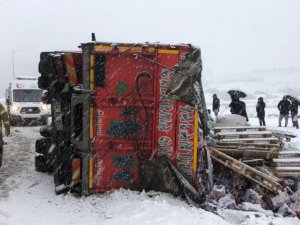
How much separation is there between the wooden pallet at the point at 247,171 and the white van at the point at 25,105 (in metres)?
13.6

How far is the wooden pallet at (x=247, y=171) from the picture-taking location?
761 centimetres

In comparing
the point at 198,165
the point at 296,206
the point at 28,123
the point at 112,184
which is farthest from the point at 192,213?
the point at 28,123

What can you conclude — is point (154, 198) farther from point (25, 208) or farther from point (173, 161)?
point (25, 208)

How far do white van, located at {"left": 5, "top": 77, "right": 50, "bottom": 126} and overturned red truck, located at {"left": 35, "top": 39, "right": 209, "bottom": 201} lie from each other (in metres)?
13.7

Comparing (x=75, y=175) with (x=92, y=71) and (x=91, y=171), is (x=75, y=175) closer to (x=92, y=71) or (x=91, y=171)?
(x=91, y=171)

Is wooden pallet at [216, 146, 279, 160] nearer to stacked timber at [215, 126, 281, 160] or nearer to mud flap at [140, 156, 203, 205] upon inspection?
stacked timber at [215, 126, 281, 160]

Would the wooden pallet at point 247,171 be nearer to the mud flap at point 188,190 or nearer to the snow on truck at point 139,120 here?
the snow on truck at point 139,120

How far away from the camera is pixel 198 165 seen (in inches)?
284

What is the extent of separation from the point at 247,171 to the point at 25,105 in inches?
595

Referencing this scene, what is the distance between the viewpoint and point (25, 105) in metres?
→ 20.4

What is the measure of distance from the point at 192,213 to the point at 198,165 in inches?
48.8

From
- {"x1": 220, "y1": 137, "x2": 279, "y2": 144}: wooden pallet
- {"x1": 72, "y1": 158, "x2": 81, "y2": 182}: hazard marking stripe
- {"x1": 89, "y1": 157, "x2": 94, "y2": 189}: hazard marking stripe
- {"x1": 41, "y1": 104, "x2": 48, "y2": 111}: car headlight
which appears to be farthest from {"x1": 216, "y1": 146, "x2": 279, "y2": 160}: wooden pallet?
{"x1": 41, "y1": 104, "x2": 48, "y2": 111}: car headlight

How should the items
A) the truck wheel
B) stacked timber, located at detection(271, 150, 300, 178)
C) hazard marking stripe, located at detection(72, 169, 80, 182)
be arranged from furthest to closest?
the truck wheel
stacked timber, located at detection(271, 150, 300, 178)
hazard marking stripe, located at detection(72, 169, 80, 182)

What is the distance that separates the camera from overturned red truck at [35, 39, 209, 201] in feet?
22.6
